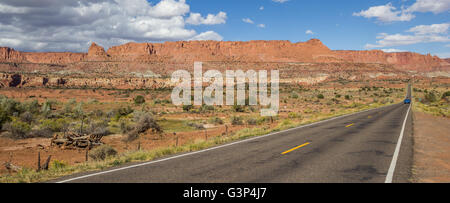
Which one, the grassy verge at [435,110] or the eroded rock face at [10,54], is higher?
the eroded rock face at [10,54]

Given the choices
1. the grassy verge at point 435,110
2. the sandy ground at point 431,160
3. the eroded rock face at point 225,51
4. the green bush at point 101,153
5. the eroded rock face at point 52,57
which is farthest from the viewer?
the eroded rock face at point 52,57

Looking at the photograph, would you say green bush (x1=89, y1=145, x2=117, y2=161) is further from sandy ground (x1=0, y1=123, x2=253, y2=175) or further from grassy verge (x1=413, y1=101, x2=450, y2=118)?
grassy verge (x1=413, y1=101, x2=450, y2=118)

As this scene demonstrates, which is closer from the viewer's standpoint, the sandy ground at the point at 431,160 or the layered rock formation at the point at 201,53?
the sandy ground at the point at 431,160

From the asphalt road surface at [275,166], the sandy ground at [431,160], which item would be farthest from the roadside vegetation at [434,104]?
the asphalt road surface at [275,166]

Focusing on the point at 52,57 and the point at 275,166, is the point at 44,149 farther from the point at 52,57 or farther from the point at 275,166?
the point at 52,57

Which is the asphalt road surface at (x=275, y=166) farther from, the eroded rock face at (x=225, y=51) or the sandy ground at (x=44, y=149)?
the eroded rock face at (x=225, y=51)

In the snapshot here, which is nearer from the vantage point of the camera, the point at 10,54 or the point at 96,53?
the point at 96,53

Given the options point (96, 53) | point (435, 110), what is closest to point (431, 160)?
point (435, 110)

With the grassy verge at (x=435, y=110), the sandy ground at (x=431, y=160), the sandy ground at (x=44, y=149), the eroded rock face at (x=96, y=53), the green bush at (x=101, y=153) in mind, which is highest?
the eroded rock face at (x=96, y=53)

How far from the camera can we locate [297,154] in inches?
366

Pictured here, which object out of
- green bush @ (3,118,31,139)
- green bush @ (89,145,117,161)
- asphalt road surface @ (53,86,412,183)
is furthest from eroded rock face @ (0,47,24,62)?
asphalt road surface @ (53,86,412,183)

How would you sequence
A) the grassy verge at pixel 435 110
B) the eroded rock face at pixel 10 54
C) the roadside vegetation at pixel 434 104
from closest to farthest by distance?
the grassy verge at pixel 435 110 → the roadside vegetation at pixel 434 104 → the eroded rock face at pixel 10 54
